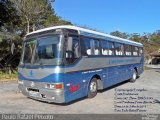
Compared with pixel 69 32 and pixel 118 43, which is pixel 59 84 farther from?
pixel 118 43

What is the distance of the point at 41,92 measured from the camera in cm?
859

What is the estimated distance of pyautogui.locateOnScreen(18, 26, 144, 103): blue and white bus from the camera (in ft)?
27.1

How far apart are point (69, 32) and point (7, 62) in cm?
1398

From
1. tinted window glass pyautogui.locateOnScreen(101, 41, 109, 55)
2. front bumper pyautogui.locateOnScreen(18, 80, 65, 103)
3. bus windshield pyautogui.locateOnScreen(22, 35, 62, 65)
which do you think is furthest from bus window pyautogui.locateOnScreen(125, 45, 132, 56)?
front bumper pyautogui.locateOnScreen(18, 80, 65, 103)

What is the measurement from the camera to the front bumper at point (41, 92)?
8203mm

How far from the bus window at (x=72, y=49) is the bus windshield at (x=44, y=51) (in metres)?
0.33

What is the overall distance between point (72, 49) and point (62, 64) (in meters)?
0.87

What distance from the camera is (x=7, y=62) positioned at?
2134 centimetres

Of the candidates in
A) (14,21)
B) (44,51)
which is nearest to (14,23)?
(14,21)

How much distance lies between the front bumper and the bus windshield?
2.60 feet

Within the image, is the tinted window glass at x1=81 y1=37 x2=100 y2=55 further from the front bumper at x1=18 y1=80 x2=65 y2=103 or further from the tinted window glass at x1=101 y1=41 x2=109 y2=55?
the front bumper at x1=18 y1=80 x2=65 y2=103

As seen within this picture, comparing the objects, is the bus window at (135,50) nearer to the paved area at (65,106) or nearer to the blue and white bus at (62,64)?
the blue and white bus at (62,64)

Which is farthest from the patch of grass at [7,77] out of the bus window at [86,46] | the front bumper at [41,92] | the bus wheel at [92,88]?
the bus window at [86,46]

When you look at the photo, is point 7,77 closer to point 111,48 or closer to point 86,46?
point 111,48
